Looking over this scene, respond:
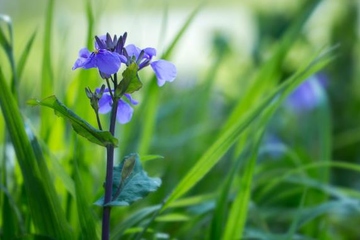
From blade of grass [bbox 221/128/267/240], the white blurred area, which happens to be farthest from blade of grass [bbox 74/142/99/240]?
the white blurred area

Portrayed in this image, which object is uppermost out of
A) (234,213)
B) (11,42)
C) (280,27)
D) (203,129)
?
(280,27)

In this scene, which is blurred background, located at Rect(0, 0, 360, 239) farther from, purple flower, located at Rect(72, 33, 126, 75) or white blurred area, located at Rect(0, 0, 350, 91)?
purple flower, located at Rect(72, 33, 126, 75)

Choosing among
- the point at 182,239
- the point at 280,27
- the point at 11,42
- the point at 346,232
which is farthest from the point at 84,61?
the point at 280,27

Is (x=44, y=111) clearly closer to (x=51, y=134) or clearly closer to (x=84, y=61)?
(x=51, y=134)

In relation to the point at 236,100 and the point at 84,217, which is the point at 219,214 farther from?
the point at 236,100

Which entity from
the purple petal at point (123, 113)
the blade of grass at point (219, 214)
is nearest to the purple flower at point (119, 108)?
the purple petal at point (123, 113)

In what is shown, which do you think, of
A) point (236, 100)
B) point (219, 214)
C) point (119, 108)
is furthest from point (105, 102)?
point (236, 100)
